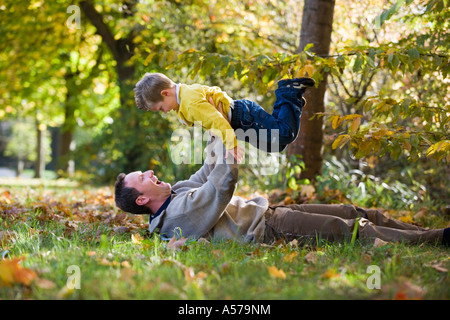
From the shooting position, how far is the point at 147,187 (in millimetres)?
3762

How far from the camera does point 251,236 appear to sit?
3.59m

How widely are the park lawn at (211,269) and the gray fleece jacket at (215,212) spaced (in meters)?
0.17

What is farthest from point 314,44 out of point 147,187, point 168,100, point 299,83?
point 147,187

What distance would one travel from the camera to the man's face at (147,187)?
3756 millimetres

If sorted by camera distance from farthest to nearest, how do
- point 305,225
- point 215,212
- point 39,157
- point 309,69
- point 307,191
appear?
point 39,157, point 307,191, point 309,69, point 305,225, point 215,212

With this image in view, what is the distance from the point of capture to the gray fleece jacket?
11.1 ft

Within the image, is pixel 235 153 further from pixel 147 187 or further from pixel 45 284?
pixel 45 284

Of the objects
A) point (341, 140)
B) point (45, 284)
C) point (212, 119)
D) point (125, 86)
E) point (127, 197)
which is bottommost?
point (45, 284)

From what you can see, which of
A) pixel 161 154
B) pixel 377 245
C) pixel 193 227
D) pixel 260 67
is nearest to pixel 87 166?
pixel 161 154

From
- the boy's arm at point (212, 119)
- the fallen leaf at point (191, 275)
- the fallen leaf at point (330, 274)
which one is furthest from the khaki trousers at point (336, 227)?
the fallen leaf at point (191, 275)

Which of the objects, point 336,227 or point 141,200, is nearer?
point 336,227

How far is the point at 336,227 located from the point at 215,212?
0.94m

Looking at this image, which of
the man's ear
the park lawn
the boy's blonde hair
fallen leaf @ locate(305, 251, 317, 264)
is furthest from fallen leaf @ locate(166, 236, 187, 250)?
the boy's blonde hair

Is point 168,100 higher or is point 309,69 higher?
point 309,69
